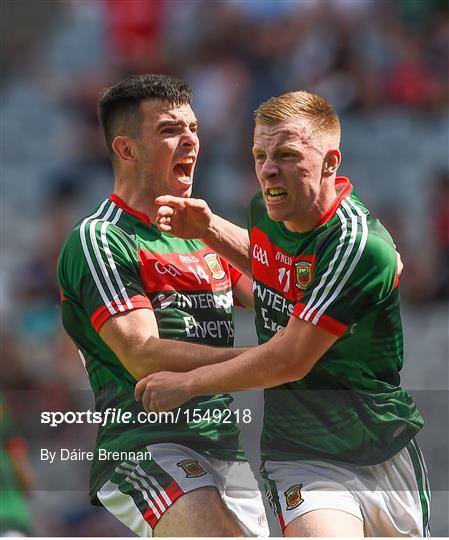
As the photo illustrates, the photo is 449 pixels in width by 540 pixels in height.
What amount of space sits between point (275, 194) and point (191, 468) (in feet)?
2.66

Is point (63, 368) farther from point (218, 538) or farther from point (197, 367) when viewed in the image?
point (218, 538)

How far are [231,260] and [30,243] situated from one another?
23.9 inches

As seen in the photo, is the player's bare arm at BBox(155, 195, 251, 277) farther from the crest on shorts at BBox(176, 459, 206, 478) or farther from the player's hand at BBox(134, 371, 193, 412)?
the crest on shorts at BBox(176, 459, 206, 478)

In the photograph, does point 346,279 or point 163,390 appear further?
point 163,390

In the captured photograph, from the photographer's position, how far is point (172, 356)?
2.87 metres

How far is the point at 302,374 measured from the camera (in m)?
2.82

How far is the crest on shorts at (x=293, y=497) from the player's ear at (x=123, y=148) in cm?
106

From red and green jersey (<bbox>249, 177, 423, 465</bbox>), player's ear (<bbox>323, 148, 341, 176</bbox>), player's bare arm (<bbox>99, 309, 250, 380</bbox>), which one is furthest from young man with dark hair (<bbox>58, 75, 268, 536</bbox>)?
player's ear (<bbox>323, 148, 341, 176</bbox>)

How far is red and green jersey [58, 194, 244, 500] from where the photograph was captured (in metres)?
2.86

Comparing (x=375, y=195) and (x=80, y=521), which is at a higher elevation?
(x=375, y=195)

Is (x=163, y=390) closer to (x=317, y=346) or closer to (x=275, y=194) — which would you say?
(x=317, y=346)

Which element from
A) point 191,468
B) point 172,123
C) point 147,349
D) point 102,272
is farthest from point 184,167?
point 191,468

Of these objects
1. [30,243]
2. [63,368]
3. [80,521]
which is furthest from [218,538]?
[30,243]

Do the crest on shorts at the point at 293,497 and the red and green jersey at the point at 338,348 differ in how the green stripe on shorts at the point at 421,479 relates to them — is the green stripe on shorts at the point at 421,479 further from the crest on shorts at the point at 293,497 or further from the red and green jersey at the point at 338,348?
the crest on shorts at the point at 293,497
